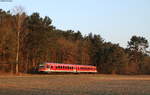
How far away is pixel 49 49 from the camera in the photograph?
70.0 meters

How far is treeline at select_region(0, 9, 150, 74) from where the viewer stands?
188 ft

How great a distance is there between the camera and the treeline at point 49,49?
57.2 m

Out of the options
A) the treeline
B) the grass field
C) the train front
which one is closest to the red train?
the train front

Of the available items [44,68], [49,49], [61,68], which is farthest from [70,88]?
[49,49]

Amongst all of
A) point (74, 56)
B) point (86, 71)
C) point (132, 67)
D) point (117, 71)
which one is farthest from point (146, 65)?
point (86, 71)

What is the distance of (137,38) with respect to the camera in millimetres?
107500

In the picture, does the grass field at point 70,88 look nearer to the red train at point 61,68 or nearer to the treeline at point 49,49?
the red train at point 61,68

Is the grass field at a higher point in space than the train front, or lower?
lower

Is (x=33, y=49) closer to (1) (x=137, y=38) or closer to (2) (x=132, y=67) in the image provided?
(2) (x=132, y=67)

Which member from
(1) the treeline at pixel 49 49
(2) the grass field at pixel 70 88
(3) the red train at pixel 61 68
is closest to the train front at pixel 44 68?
(3) the red train at pixel 61 68

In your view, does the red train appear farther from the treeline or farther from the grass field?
the grass field

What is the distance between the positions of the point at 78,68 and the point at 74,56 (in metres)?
16.5

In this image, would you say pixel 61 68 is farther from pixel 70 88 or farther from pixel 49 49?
pixel 70 88

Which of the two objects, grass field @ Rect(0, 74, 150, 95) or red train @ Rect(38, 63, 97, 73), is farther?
red train @ Rect(38, 63, 97, 73)
